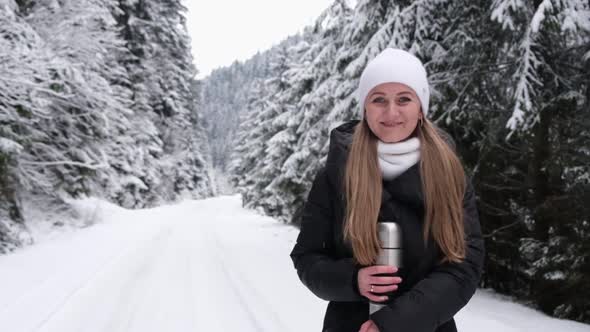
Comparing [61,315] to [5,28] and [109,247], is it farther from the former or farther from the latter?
[5,28]

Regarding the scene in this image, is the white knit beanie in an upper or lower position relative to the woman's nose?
upper

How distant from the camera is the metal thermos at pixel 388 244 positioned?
1547mm

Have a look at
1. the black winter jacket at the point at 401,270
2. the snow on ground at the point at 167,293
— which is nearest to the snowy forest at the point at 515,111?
the snow on ground at the point at 167,293

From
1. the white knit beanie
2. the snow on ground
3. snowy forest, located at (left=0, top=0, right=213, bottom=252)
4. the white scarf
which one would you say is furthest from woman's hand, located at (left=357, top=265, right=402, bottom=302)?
snowy forest, located at (left=0, top=0, right=213, bottom=252)

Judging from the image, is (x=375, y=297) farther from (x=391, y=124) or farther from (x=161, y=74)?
(x=161, y=74)

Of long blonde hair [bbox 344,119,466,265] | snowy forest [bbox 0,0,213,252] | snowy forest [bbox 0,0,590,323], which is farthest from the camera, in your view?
snowy forest [bbox 0,0,213,252]

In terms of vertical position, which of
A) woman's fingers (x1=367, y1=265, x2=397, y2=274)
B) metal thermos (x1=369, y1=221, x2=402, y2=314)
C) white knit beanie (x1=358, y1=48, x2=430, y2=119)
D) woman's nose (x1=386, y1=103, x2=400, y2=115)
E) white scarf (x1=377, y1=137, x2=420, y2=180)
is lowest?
woman's fingers (x1=367, y1=265, x2=397, y2=274)

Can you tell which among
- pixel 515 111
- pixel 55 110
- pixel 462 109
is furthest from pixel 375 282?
pixel 55 110

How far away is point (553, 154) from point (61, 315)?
6.83 metres

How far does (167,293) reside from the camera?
22.2 feet

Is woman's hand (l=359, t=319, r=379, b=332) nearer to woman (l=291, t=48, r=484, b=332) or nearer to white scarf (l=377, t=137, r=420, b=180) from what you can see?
woman (l=291, t=48, r=484, b=332)

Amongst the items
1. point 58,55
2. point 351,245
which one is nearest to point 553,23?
point 351,245

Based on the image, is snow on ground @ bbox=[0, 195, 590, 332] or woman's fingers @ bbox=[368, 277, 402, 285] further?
snow on ground @ bbox=[0, 195, 590, 332]

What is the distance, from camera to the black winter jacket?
1510 millimetres
